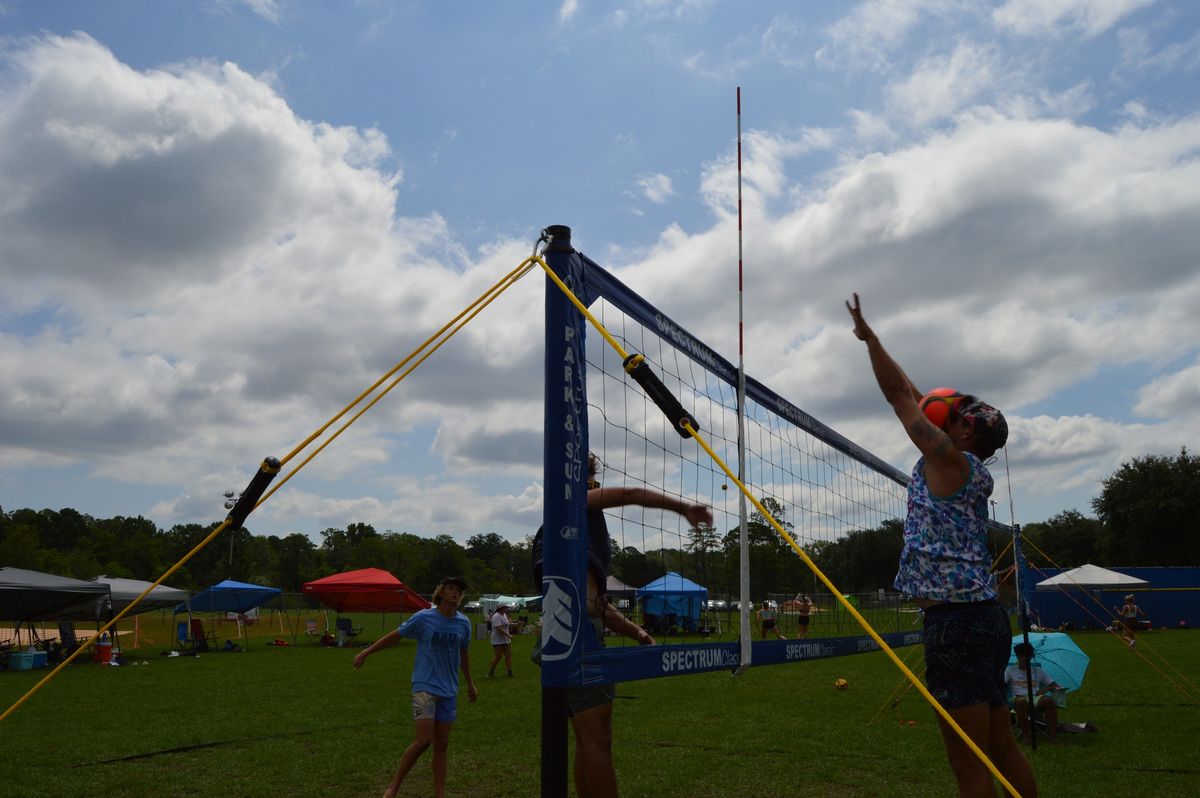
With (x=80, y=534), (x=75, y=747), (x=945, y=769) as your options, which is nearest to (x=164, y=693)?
(x=75, y=747)

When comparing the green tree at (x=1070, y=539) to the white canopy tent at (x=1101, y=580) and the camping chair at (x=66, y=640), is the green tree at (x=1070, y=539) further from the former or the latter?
the camping chair at (x=66, y=640)

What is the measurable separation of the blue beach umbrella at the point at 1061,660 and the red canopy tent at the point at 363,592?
65.1ft

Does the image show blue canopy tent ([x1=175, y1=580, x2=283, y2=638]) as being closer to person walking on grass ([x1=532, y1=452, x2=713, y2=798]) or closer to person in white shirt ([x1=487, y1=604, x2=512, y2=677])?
person in white shirt ([x1=487, y1=604, x2=512, y2=677])

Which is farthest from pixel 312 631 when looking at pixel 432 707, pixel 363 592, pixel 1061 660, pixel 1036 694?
pixel 1061 660

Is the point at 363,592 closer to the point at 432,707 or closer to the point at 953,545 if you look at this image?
the point at 432,707

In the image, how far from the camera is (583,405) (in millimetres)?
3430

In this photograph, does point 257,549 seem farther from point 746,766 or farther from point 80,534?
point 746,766

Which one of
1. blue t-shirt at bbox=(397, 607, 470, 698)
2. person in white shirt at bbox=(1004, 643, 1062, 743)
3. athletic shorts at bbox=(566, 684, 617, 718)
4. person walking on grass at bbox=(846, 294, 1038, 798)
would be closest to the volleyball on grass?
person walking on grass at bbox=(846, 294, 1038, 798)

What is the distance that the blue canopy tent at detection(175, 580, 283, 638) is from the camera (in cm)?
2683

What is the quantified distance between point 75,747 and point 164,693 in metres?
5.32

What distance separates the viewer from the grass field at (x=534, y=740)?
6219 millimetres

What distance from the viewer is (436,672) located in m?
5.70

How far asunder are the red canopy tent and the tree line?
11.1ft

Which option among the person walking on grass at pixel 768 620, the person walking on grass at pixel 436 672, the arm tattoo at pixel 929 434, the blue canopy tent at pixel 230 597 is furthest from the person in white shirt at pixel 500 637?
the blue canopy tent at pixel 230 597
